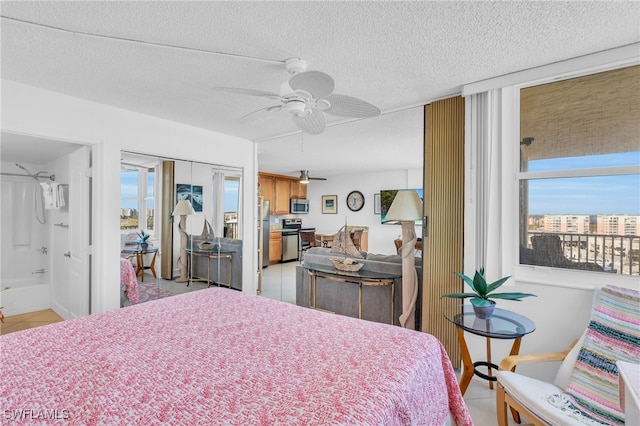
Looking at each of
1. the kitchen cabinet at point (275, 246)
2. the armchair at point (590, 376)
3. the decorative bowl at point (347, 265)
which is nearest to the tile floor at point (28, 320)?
the decorative bowl at point (347, 265)

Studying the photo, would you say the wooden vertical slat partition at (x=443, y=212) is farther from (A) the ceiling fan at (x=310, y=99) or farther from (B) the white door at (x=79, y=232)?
(B) the white door at (x=79, y=232)

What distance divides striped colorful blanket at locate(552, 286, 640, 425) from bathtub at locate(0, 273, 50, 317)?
5689mm

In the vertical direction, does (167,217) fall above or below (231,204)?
below

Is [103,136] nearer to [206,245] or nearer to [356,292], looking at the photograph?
[206,245]

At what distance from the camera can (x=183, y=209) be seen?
354 cm

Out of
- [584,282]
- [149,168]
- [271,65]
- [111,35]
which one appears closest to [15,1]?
[111,35]

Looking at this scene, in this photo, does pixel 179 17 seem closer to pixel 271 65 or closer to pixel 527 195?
pixel 271 65

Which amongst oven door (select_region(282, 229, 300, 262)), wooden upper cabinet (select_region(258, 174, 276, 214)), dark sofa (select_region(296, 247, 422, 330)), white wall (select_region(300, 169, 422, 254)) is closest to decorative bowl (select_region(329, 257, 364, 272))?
dark sofa (select_region(296, 247, 422, 330))

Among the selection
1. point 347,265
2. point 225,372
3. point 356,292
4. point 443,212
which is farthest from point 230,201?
point 225,372

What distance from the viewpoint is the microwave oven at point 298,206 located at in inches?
307

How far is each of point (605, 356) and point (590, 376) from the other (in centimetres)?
15

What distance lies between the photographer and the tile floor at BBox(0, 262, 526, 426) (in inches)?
80.6

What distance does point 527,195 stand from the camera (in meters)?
2.32

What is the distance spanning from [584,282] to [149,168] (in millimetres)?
Answer: 3942
